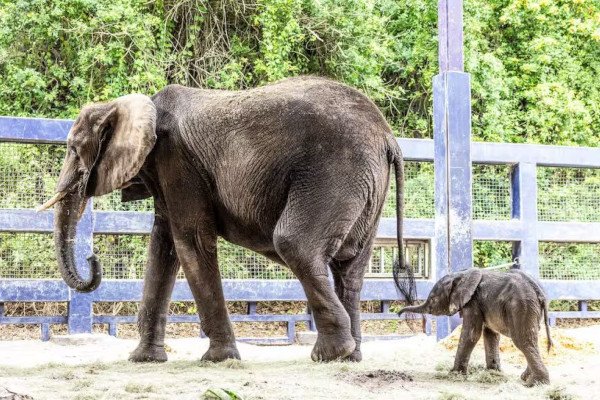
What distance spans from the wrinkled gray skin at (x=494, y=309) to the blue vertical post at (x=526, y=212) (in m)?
3.01

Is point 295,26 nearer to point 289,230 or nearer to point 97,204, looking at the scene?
point 97,204

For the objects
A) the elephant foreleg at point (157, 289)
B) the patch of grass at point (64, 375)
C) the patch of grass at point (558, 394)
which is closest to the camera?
the patch of grass at point (558, 394)

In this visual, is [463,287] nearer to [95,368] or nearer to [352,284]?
[352,284]

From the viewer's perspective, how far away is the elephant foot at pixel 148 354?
6219 millimetres

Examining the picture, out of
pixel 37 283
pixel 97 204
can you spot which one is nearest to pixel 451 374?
pixel 37 283

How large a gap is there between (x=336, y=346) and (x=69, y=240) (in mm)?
1898

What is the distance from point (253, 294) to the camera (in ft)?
26.0

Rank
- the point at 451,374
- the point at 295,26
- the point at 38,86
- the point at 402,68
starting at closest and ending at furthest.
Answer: the point at 451,374 → the point at 38,86 → the point at 295,26 → the point at 402,68

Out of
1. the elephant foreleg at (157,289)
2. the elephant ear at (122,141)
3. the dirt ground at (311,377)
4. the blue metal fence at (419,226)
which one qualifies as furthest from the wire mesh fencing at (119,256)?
the elephant ear at (122,141)

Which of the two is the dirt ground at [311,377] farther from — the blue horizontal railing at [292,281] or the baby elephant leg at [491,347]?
the blue horizontal railing at [292,281]

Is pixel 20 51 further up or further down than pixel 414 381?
further up

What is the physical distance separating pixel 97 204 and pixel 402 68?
7.55 metres

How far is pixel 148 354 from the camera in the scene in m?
6.26

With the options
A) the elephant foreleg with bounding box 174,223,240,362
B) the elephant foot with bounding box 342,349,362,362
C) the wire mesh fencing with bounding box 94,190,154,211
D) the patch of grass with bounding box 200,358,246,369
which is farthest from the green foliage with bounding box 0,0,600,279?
the elephant foot with bounding box 342,349,362,362
